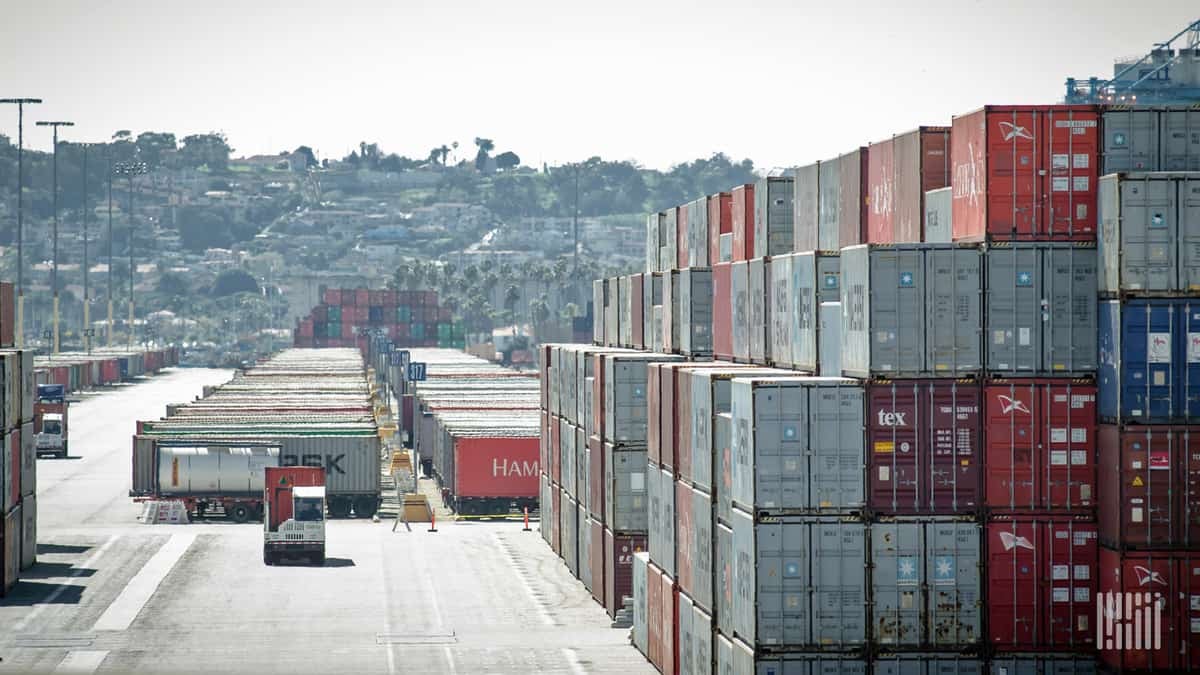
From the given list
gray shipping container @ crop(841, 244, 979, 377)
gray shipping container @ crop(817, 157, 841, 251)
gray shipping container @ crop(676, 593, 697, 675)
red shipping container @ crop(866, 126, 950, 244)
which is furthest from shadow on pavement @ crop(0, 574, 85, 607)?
gray shipping container @ crop(841, 244, 979, 377)

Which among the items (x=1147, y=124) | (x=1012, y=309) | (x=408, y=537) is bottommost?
(x=408, y=537)

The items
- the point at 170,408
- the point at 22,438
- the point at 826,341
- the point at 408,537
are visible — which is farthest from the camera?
the point at 170,408

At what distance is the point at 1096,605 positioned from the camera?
120 feet

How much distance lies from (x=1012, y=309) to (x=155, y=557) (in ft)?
144

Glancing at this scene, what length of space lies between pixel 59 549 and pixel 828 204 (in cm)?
3957

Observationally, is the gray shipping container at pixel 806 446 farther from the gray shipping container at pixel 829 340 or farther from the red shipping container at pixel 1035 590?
the red shipping container at pixel 1035 590

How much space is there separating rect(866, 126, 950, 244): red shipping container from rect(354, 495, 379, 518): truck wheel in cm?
4915

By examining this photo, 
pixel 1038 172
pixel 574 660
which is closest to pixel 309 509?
pixel 574 660

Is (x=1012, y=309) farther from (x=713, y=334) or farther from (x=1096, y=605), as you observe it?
(x=713, y=334)

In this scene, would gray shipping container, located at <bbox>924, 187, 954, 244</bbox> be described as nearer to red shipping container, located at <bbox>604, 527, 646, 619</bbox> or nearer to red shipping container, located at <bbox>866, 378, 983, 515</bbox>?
red shipping container, located at <bbox>866, 378, 983, 515</bbox>

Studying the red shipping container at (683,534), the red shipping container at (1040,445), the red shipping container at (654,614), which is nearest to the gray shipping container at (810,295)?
the red shipping container at (683,534)

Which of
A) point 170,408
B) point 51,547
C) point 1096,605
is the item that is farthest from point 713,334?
point 170,408

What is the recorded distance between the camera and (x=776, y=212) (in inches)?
2035

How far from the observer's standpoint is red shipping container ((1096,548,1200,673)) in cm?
3575
